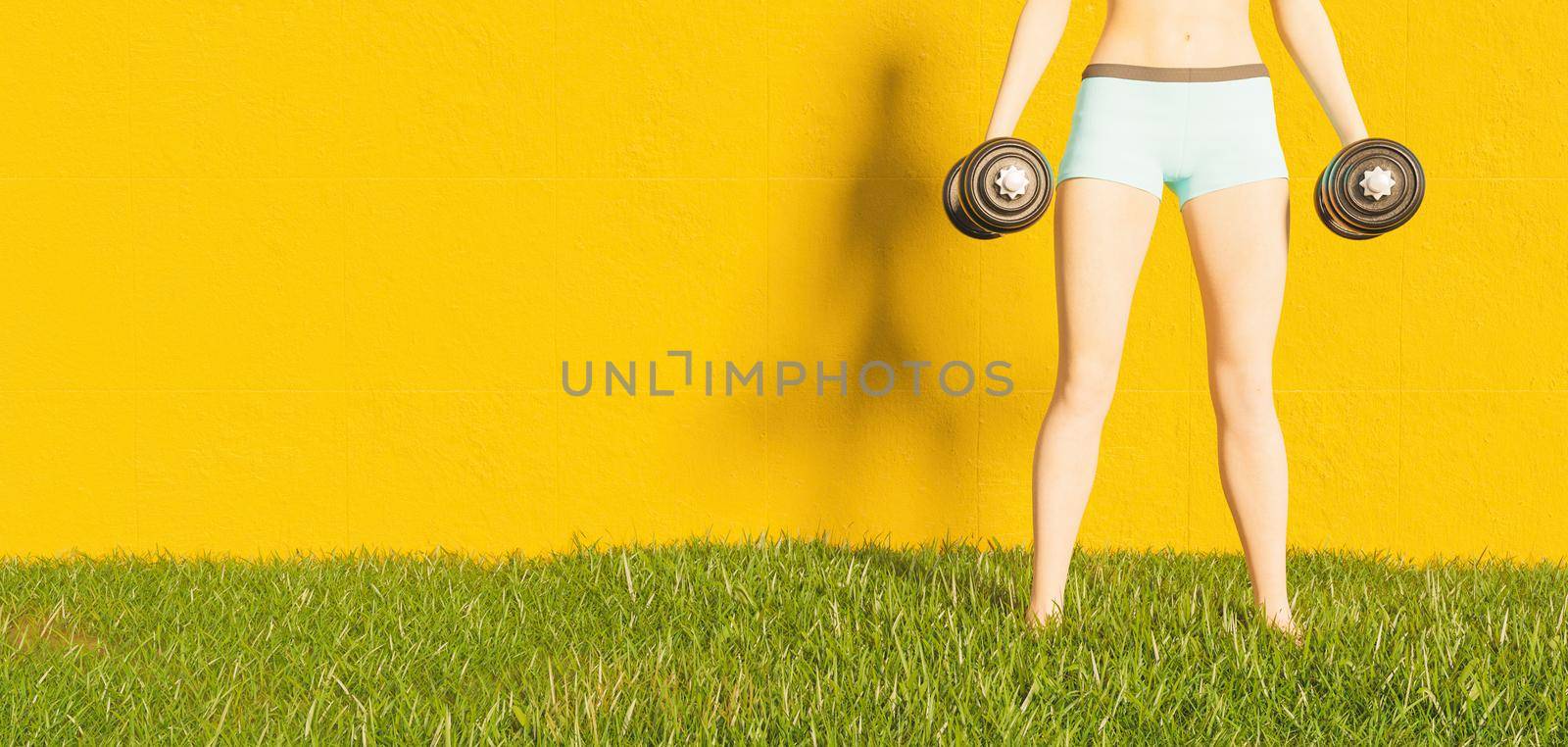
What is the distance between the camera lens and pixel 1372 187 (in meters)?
2.43

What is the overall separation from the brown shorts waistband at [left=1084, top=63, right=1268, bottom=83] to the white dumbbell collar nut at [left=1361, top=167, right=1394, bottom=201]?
38 cm

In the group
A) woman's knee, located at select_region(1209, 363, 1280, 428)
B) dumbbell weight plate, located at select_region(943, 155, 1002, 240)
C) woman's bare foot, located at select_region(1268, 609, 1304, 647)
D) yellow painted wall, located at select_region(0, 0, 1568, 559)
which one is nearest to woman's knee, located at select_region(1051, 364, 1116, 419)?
woman's knee, located at select_region(1209, 363, 1280, 428)

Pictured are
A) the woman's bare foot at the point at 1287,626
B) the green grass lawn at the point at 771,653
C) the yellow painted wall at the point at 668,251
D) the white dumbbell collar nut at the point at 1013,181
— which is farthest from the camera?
the yellow painted wall at the point at 668,251

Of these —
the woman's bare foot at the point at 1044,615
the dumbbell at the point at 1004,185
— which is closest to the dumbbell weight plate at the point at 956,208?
the dumbbell at the point at 1004,185

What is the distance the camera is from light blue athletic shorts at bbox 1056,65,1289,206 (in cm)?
258

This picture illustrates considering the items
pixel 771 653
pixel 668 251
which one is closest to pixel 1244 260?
pixel 771 653

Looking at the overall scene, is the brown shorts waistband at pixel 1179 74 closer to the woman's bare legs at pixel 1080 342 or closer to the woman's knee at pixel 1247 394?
the woman's bare legs at pixel 1080 342

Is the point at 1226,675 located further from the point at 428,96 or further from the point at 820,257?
the point at 428,96

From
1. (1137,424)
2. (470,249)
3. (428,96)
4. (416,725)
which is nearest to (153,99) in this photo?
(428,96)

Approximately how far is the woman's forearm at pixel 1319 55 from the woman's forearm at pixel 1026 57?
573 millimetres

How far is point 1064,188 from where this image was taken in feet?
8.64

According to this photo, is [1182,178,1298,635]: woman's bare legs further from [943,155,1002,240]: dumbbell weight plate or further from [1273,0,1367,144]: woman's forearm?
[943,155,1002,240]: dumbbell weight plate

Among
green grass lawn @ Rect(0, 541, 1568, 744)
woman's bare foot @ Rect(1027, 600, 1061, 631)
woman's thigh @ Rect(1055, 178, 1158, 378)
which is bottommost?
green grass lawn @ Rect(0, 541, 1568, 744)

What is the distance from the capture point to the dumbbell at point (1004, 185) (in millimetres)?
2426
